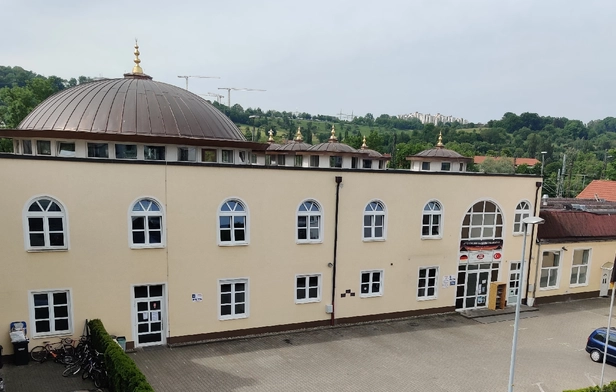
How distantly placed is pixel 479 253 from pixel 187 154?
49.8 feet

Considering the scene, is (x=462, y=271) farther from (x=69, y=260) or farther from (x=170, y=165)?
(x=69, y=260)

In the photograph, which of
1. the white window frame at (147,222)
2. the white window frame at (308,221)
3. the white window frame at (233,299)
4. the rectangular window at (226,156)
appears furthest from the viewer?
the rectangular window at (226,156)

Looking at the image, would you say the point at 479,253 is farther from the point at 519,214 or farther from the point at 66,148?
the point at 66,148

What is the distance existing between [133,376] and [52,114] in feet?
43.6

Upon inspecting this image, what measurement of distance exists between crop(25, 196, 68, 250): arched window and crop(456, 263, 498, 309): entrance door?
17.6 metres

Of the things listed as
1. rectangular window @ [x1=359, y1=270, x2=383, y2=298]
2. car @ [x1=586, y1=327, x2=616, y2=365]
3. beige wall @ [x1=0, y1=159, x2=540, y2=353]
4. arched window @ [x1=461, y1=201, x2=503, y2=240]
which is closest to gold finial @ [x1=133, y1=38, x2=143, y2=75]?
beige wall @ [x1=0, y1=159, x2=540, y2=353]

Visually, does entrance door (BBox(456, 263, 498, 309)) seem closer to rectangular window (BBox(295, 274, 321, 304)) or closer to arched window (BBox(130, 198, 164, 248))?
rectangular window (BBox(295, 274, 321, 304))

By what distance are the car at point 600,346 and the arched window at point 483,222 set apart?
6.57 m

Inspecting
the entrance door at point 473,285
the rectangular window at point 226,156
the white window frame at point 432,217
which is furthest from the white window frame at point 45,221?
the entrance door at point 473,285

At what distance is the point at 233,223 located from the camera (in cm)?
1662

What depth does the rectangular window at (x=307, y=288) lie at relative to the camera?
59.2 ft

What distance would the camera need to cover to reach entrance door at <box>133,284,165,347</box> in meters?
15.5

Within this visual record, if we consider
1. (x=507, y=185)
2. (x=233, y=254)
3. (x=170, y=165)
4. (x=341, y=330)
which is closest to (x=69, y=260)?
(x=170, y=165)

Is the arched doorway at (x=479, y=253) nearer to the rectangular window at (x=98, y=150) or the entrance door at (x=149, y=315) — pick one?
the entrance door at (x=149, y=315)
